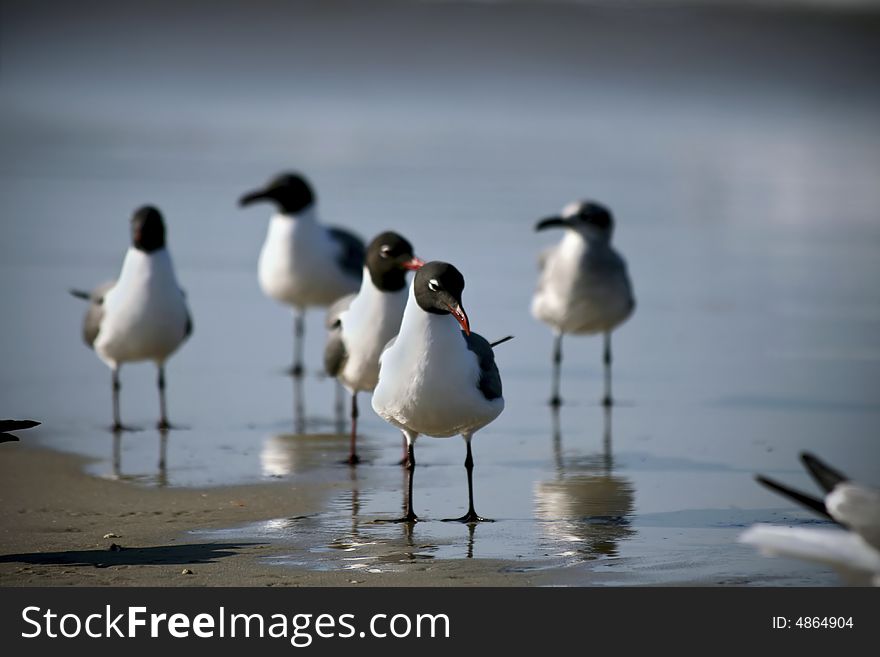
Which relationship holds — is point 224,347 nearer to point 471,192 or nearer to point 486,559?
point 486,559

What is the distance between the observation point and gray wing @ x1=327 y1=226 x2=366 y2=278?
1125 cm

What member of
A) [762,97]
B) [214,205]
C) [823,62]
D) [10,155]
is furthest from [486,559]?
[823,62]

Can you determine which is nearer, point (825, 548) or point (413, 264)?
point (825, 548)

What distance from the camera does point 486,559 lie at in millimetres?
6270

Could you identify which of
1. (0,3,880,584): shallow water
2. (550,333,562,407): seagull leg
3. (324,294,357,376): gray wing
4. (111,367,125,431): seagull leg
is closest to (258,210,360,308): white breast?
(0,3,880,584): shallow water

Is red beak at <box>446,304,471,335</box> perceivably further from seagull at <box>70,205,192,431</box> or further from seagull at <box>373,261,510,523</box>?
seagull at <box>70,205,192,431</box>

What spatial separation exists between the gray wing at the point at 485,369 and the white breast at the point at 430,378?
0.05m

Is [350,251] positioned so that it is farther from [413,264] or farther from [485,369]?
[485,369]

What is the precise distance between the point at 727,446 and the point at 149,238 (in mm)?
3506

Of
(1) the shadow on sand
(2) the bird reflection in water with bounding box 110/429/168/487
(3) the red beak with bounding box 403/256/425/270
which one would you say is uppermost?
(3) the red beak with bounding box 403/256/425/270

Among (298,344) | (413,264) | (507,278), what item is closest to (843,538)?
(413,264)

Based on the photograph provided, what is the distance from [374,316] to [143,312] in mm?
1611

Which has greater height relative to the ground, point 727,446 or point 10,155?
point 10,155

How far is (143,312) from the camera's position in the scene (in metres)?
9.02
